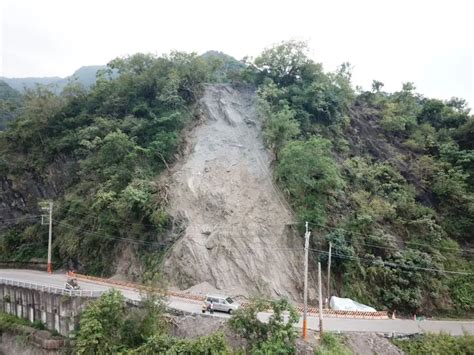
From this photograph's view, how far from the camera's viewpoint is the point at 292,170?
28438mm

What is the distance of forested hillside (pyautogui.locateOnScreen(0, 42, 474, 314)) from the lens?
27.2 m

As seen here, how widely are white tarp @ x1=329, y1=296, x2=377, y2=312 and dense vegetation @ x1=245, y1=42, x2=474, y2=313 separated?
3.66ft

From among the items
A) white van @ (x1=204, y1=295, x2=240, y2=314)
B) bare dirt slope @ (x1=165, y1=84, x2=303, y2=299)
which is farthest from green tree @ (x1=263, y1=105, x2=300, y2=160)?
white van @ (x1=204, y1=295, x2=240, y2=314)

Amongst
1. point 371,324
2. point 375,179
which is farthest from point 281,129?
point 371,324

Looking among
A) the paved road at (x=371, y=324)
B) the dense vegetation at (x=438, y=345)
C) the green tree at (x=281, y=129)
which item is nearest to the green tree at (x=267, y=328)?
the paved road at (x=371, y=324)

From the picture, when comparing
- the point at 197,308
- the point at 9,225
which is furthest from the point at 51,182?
the point at 197,308

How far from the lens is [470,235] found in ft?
103

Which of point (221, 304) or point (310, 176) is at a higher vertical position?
point (310, 176)

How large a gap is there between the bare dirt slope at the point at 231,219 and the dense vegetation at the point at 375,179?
1786 millimetres

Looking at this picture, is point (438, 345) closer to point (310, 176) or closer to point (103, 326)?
point (310, 176)

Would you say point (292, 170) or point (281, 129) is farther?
point (281, 129)

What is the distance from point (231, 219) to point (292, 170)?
5727 mm

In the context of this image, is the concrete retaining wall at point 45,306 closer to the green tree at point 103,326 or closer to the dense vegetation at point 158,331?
the green tree at point 103,326

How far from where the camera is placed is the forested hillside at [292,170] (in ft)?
89.3
